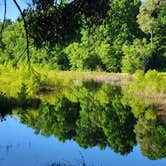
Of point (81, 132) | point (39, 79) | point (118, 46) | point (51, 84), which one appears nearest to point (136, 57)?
point (118, 46)

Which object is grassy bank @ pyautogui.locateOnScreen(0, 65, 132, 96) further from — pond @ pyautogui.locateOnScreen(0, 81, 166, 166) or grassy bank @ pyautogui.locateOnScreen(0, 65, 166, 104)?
pond @ pyautogui.locateOnScreen(0, 81, 166, 166)

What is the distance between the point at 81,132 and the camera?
19.4m

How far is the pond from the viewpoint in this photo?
15.3 meters

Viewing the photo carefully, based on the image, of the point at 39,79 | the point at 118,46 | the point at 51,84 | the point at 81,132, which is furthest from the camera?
the point at 118,46

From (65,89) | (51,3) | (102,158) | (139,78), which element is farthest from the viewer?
(65,89)

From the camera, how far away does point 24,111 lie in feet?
75.9

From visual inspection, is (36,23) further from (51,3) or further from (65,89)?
(65,89)

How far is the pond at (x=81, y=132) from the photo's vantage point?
50.2 feet

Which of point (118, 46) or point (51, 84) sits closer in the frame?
point (51, 84)

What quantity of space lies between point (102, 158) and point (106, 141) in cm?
271

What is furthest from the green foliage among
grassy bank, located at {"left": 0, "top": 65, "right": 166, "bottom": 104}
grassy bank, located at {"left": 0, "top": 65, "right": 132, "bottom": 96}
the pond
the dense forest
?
the pond

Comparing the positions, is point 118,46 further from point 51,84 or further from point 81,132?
point 81,132

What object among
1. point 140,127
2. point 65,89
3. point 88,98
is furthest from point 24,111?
point 65,89

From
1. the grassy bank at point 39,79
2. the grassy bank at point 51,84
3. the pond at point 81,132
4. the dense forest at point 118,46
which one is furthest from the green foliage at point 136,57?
the pond at point 81,132
